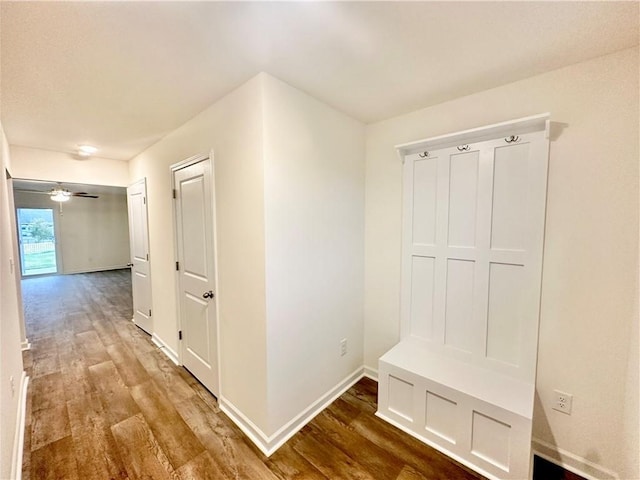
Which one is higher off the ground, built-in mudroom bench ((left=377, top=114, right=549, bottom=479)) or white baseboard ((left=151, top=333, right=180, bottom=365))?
built-in mudroom bench ((left=377, top=114, right=549, bottom=479))

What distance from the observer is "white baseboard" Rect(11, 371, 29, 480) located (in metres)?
1.52

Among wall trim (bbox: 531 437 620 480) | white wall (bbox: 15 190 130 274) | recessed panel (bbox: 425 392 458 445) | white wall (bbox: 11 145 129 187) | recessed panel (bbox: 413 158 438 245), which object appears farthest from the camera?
white wall (bbox: 15 190 130 274)

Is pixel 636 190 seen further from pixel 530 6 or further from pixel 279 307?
pixel 279 307

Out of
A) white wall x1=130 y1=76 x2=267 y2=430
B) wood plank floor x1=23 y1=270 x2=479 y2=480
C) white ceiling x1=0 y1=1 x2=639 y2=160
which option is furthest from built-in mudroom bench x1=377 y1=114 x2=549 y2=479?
white wall x1=130 y1=76 x2=267 y2=430

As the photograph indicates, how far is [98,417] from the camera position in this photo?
207 cm

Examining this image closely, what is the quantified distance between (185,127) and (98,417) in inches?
99.0

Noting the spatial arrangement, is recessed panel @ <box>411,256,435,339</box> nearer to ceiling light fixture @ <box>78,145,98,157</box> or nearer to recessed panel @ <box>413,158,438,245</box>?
recessed panel @ <box>413,158,438,245</box>

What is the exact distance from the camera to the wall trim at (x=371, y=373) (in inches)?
102

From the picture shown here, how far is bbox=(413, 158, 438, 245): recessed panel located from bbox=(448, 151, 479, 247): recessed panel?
0.13 m

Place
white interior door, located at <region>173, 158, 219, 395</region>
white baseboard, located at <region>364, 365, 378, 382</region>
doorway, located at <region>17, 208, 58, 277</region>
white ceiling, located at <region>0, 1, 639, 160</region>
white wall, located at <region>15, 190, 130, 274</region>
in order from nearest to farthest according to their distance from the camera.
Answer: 1. white ceiling, located at <region>0, 1, 639, 160</region>
2. white interior door, located at <region>173, 158, 219, 395</region>
3. white baseboard, located at <region>364, 365, 378, 382</region>
4. doorway, located at <region>17, 208, 58, 277</region>
5. white wall, located at <region>15, 190, 130, 274</region>

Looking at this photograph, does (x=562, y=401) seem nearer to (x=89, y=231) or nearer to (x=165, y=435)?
(x=165, y=435)

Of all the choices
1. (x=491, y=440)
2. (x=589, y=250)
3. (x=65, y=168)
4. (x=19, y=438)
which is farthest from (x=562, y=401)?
(x=65, y=168)

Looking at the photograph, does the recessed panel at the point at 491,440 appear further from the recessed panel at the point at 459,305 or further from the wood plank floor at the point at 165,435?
the recessed panel at the point at 459,305

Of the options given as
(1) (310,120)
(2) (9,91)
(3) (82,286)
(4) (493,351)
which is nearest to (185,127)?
(2) (9,91)
